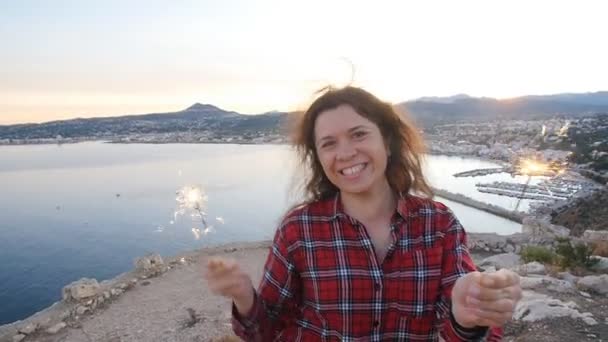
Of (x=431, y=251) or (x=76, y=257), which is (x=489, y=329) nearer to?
(x=431, y=251)

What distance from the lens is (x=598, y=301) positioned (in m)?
4.86

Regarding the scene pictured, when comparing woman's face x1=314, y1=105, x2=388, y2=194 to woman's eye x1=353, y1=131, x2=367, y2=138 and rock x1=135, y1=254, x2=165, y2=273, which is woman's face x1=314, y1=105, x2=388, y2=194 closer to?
woman's eye x1=353, y1=131, x2=367, y2=138

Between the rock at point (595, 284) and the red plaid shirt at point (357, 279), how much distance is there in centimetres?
495

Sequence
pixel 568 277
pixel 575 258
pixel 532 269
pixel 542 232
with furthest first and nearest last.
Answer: pixel 542 232, pixel 575 258, pixel 532 269, pixel 568 277

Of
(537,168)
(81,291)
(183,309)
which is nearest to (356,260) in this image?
(183,309)

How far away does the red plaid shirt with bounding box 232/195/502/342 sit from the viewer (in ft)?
4.22

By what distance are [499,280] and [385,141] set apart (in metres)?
0.68

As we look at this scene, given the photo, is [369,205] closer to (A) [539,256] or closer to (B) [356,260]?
(B) [356,260]

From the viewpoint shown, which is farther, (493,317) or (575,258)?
(575,258)

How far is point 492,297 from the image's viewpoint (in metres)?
1.00

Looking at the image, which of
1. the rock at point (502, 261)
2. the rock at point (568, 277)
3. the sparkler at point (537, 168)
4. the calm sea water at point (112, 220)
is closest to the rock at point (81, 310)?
the calm sea water at point (112, 220)

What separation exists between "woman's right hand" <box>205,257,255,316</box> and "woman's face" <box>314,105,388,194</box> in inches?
16.5

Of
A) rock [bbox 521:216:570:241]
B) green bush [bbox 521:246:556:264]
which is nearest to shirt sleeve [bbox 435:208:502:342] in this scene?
green bush [bbox 521:246:556:264]

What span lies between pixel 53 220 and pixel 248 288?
88.8 ft
